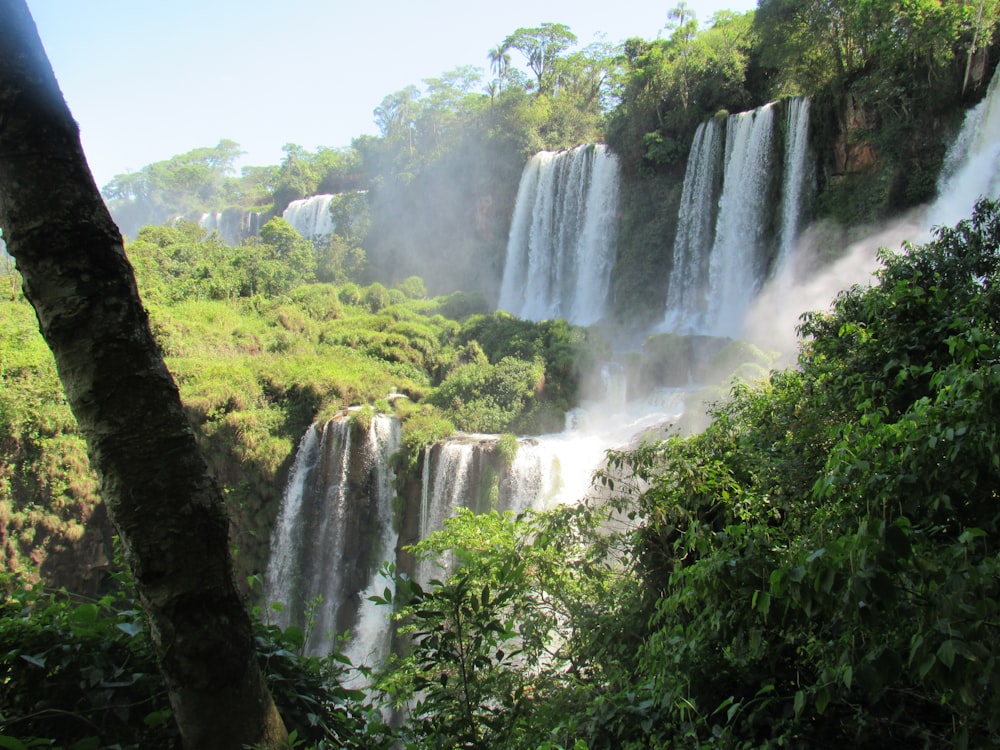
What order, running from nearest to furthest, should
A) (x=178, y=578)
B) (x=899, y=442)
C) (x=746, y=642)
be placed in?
(x=178, y=578), (x=899, y=442), (x=746, y=642)

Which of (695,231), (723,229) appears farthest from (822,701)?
(695,231)

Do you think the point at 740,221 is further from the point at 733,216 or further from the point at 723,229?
the point at 723,229

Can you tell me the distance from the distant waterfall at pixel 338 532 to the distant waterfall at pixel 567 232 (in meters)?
12.7

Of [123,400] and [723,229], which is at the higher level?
[723,229]

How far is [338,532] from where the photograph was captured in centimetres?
1555

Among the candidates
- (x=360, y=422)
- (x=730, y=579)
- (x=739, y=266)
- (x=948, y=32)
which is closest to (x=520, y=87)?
(x=739, y=266)

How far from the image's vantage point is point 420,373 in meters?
20.4

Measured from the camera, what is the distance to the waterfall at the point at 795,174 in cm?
1848

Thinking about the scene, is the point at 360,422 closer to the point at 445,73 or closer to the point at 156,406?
the point at 156,406

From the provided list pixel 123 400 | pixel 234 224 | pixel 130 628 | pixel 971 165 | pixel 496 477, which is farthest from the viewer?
pixel 234 224

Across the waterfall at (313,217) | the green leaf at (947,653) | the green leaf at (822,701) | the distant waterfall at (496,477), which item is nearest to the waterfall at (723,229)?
the distant waterfall at (496,477)

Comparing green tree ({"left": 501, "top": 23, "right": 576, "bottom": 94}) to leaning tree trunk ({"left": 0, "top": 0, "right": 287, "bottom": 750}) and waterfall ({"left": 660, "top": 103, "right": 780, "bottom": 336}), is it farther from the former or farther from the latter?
leaning tree trunk ({"left": 0, "top": 0, "right": 287, "bottom": 750})

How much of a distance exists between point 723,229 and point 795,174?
2660mm

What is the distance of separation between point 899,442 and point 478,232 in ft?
107
